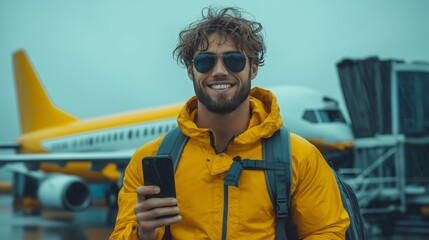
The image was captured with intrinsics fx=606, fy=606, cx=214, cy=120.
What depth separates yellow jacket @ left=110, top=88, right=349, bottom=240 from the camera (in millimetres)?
1955

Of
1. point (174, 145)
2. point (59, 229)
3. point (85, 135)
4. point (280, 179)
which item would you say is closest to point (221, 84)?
point (174, 145)

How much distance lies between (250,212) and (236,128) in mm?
301

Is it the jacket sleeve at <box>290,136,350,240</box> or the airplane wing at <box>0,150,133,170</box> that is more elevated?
the jacket sleeve at <box>290,136,350,240</box>

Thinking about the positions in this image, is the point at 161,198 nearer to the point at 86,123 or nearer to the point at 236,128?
the point at 236,128

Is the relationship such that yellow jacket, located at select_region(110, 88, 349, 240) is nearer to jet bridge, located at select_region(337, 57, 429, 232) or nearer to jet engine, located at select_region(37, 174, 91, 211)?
jet bridge, located at select_region(337, 57, 429, 232)

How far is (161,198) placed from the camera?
1.79m

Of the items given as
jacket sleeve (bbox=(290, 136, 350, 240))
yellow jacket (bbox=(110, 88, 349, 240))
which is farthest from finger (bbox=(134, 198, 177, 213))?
jacket sleeve (bbox=(290, 136, 350, 240))

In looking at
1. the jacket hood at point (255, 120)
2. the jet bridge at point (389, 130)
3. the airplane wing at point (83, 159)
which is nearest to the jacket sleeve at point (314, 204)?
the jacket hood at point (255, 120)

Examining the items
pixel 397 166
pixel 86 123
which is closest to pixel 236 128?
pixel 397 166

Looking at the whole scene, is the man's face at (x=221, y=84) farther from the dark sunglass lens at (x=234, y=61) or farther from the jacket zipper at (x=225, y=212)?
the jacket zipper at (x=225, y=212)

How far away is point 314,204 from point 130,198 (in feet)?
2.06

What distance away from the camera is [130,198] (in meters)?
2.09

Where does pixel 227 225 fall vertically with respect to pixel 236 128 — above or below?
below

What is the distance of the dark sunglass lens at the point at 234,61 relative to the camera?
2023 mm
